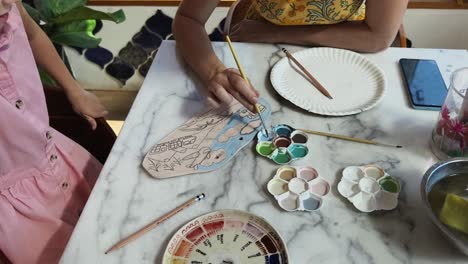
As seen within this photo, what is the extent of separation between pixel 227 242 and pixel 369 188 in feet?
0.77

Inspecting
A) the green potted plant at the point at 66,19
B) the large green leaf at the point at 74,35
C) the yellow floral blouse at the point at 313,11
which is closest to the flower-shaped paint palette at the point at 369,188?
the yellow floral blouse at the point at 313,11

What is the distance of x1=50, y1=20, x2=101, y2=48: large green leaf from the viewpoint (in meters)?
1.49

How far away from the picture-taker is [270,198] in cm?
70

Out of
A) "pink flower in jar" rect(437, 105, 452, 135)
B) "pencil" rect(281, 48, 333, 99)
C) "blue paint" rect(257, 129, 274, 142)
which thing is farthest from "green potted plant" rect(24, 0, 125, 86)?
"pink flower in jar" rect(437, 105, 452, 135)

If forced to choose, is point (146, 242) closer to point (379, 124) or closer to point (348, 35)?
point (379, 124)

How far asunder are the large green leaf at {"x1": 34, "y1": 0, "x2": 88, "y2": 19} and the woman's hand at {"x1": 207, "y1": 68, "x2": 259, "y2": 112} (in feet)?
2.57

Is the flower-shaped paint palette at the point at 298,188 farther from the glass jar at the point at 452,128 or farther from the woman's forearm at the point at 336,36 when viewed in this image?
the woman's forearm at the point at 336,36

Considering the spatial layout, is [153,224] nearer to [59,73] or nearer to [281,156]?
[281,156]

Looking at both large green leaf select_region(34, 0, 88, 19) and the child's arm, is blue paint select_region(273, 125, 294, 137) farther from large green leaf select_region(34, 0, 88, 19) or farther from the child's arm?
large green leaf select_region(34, 0, 88, 19)

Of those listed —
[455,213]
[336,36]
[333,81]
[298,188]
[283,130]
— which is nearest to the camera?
[455,213]

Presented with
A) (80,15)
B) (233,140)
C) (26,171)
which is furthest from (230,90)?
(80,15)

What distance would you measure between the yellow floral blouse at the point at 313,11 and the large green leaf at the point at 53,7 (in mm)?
692

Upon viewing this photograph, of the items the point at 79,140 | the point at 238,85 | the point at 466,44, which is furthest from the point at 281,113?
the point at 466,44

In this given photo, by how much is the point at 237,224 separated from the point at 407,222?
246 millimetres
